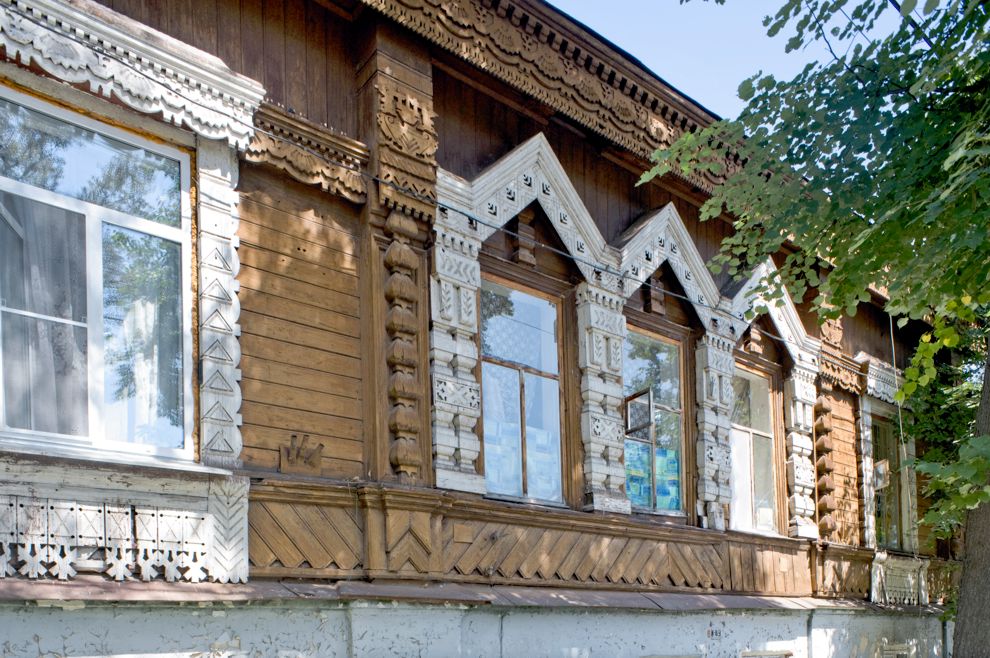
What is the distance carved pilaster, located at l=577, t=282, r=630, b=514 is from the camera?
9.56 m

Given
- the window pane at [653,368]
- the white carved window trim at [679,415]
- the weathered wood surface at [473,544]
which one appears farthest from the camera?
the window pane at [653,368]

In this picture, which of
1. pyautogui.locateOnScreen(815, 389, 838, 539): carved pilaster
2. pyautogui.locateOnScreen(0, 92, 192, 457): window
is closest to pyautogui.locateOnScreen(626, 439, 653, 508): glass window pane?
pyautogui.locateOnScreen(815, 389, 838, 539): carved pilaster

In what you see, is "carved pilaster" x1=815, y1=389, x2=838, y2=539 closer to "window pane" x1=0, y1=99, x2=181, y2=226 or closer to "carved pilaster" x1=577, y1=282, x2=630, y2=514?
"carved pilaster" x1=577, y1=282, x2=630, y2=514

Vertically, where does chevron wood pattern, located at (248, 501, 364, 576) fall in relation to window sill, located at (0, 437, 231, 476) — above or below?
below

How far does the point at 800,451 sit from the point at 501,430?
4789mm

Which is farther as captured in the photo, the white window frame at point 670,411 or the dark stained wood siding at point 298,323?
the white window frame at point 670,411

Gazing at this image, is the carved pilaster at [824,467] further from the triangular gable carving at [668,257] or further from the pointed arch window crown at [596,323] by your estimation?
the triangular gable carving at [668,257]

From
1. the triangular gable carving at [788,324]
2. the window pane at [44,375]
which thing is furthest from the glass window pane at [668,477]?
the window pane at [44,375]

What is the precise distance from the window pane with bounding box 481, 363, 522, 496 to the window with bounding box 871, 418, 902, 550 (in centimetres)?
724

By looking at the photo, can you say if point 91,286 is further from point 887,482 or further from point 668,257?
point 887,482

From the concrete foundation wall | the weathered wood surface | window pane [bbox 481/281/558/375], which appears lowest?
the concrete foundation wall

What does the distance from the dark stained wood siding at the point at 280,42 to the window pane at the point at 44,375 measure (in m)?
2.02

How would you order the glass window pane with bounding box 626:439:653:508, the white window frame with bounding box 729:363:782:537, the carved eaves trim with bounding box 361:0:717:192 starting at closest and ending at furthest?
the carved eaves trim with bounding box 361:0:717:192 → the glass window pane with bounding box 626:439:653:508 → the white window frame with bounding box 729:363:782:537

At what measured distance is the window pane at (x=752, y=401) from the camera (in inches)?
481
